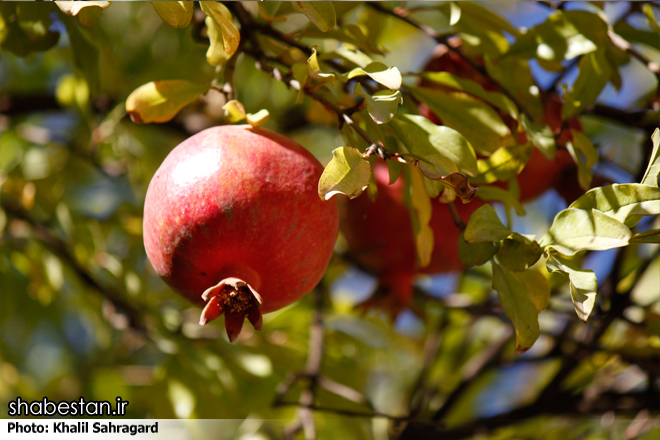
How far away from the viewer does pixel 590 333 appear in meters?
1.23

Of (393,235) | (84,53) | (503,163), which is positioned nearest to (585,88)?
(503,163)

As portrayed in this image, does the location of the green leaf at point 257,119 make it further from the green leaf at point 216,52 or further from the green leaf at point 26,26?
the green leaf at point 26,26

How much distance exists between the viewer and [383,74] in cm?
68

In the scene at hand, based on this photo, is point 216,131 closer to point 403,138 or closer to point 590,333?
point 403,138

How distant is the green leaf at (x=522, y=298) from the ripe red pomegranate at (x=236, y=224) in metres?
0.19

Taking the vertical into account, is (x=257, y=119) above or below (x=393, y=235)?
above

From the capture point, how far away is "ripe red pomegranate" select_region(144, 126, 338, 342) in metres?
0.65

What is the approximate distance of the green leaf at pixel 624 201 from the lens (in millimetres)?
635

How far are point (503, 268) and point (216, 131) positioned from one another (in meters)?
0.34

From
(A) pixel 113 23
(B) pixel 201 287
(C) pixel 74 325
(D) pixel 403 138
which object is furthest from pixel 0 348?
(D) pixel 403 138

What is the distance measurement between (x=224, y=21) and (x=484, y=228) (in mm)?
347

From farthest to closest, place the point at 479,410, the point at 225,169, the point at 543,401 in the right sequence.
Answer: the point at 479,410, the point at 543,401, the point at 225,169

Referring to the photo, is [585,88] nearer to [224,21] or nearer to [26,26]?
[224,21]

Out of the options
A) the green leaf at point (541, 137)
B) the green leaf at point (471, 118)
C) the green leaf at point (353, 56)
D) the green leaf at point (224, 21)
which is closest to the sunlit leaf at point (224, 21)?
the green leaf at point (224, 21)
